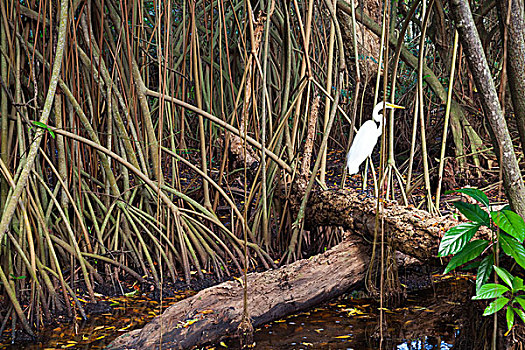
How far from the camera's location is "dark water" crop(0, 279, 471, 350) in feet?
6.45

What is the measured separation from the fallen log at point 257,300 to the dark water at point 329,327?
7 centimetres

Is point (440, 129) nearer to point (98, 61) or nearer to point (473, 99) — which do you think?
point (473, 99)

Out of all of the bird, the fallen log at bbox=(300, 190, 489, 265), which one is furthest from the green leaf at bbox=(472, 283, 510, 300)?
the bird

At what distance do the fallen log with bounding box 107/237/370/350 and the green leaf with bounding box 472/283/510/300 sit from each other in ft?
2.78

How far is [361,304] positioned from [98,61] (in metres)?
1.69

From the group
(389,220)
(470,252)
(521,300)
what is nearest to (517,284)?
(521,300)

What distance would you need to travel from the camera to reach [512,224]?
56.5 inches

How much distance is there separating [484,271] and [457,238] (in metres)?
0.14

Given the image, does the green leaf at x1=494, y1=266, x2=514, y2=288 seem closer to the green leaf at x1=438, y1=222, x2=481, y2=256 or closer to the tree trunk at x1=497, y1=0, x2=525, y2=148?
the green leaf at x1=438, y1=222, x2=481, y2=256

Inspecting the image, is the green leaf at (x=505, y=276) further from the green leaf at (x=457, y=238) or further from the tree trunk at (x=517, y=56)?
the tree trunk at (x=517, y=56)

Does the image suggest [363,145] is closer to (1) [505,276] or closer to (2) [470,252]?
(2) [470,252]

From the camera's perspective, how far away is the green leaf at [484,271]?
1.52 meters

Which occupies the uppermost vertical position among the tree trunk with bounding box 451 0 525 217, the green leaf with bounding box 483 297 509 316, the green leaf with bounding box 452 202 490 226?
the tree trunk with bounding box 451 0 525 217

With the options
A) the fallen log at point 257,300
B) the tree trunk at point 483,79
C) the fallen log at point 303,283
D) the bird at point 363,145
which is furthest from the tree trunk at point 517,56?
the bird at point 363,145
